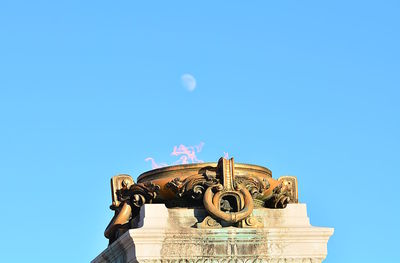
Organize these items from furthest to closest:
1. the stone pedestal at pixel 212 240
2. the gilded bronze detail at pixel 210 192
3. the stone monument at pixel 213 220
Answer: the gilded bronze detail at pixel 210 192, the stone monument at pixel 213 220, the stone pedestal at pixel 212 240

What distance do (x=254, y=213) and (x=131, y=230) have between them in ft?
12.1

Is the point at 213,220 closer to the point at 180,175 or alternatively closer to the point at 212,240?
the point at 212,240

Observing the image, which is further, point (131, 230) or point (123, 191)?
point (123, 191)

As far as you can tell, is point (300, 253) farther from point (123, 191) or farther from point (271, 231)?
point (123, 191)

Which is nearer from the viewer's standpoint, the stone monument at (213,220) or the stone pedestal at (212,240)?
the stone pedestal at (212,240)

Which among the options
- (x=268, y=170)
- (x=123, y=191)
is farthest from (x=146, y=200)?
(x=268, y=170)

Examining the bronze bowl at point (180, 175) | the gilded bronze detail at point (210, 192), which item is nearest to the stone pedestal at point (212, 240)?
the gilded bronze detail at point (210, 192)

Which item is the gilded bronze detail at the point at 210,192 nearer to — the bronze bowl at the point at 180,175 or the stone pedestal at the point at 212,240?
the bronze bowl at the point at 180,175

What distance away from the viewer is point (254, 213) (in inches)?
1406

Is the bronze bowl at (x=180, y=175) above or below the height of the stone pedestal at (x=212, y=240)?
above

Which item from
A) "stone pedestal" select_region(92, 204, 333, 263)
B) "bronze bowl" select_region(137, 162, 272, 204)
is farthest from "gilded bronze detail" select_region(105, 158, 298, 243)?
"stone pedestal" select_region(92, 204, 333, 263)

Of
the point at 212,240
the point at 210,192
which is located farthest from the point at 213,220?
the point at 210,192

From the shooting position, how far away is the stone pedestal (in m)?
34.5

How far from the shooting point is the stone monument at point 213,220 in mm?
34656
